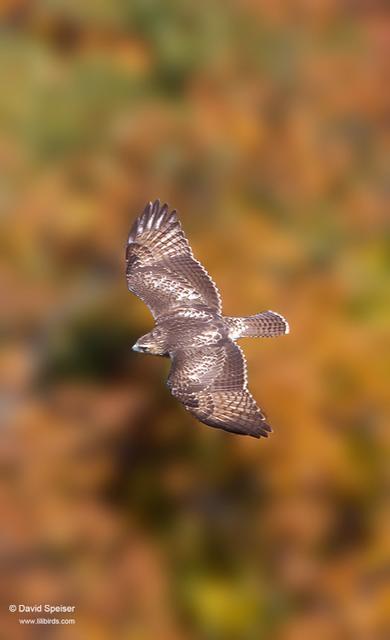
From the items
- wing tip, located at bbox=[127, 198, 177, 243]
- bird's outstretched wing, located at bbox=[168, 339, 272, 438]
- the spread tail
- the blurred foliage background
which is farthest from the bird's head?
the blurred foliage background

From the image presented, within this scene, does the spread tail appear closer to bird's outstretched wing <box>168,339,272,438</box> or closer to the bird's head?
bird's outstretched wing <box>168,339,272,438</box>

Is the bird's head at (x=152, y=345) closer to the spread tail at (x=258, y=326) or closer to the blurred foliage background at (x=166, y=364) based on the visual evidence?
the spread tail at (x=258, y=326)

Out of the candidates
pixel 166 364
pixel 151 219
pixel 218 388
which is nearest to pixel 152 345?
pixel 218 388

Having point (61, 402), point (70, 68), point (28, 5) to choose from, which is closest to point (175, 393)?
point (61, 402)

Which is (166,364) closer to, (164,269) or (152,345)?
(164,269)

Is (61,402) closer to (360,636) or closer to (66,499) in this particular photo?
(66,499)

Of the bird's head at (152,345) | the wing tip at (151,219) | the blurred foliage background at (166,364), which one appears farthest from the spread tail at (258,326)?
the blurred foliage background at (166,364)
